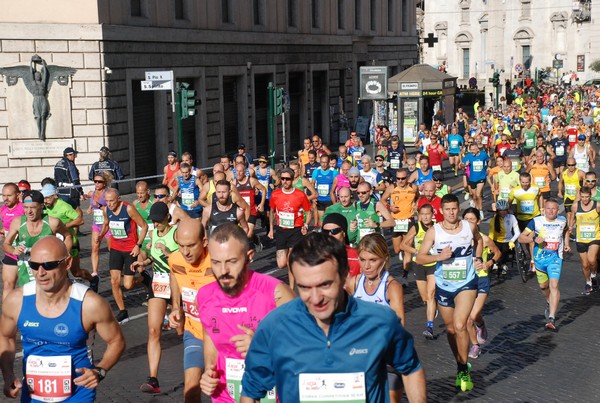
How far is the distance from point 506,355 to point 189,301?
4454 mm

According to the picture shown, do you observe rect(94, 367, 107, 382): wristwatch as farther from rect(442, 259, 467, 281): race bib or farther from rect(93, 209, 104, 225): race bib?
rect(93, 209, 104, 225): race bib

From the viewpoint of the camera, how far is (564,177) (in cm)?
1881

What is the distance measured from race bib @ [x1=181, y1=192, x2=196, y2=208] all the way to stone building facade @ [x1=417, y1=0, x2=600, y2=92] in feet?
275

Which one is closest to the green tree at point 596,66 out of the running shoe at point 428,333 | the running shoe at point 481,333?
the running shoe at point 428,333

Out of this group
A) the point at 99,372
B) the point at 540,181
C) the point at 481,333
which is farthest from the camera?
the point at 540,181

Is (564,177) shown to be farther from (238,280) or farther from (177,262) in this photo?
(238,280)

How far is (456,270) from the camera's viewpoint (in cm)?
927

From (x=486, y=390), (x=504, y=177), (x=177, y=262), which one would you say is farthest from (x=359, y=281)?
(x=504, y=177)

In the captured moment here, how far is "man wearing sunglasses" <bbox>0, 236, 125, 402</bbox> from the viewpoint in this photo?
5.56 metres

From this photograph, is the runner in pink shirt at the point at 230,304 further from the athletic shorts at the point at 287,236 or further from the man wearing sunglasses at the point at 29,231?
the athletic shorts at the point at 287,236

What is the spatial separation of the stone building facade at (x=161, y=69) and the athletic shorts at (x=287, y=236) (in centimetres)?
1251

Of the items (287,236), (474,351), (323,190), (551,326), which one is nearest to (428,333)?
(474,351)

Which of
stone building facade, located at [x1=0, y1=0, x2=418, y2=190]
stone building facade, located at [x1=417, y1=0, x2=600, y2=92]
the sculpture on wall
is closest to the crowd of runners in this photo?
the sculpture on wall

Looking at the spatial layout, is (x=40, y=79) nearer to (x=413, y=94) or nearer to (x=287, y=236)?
(x=287, y=236)
